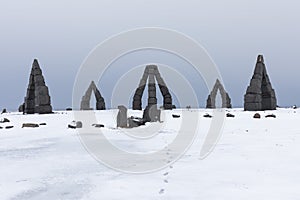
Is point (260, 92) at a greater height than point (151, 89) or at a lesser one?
lesser

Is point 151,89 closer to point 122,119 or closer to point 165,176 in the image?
point 122,119

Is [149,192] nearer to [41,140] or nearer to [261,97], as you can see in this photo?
[41,140]

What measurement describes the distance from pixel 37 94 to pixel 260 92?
15.9m

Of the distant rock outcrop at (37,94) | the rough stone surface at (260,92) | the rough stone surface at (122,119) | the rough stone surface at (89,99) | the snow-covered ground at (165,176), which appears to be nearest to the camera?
the snow-covered ground at (165,176)

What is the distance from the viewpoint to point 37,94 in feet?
87.7

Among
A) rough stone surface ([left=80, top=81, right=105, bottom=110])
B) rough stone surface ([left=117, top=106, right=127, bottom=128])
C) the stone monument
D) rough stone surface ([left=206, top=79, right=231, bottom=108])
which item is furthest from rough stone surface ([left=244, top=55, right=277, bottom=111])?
rough stone surface ([left=80, top=81, right=105, bottom=110])

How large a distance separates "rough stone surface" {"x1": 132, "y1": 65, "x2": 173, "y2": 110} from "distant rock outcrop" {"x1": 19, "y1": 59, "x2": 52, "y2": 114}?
8.34 m

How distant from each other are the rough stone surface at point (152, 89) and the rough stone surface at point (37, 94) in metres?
8.33

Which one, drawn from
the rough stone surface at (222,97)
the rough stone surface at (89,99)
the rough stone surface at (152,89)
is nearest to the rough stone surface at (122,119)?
the rough stone surface at (152,89)

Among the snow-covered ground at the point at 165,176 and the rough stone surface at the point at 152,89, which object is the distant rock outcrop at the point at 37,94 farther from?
the snow-covered ground at the point at 165,176

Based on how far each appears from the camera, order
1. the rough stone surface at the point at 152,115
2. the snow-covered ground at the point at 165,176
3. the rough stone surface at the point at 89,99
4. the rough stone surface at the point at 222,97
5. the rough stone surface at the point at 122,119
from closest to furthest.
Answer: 1. the snow-covered ground at the point at 165,176
2. the rough stone surface at the point at 122,119
3. the rough stone surface at the point at 152,115
4. the rough stone surface at the point at 89,99
5. the rough stone surface at the point at 222,97

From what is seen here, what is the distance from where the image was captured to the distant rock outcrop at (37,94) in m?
26.4

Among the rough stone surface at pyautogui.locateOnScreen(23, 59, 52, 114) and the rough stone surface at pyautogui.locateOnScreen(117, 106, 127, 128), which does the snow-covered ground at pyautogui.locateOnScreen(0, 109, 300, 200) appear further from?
the rough stone surface at pyautogui.locateOnScreen(23, 59, 52, 114)

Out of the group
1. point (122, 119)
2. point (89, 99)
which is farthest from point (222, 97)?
point (122, 119)
